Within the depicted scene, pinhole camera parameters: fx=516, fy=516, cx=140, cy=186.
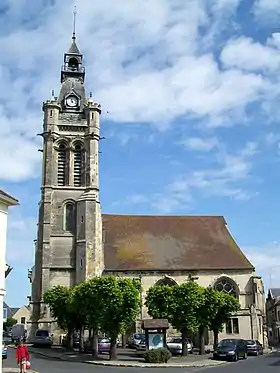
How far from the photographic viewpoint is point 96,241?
51.0 m

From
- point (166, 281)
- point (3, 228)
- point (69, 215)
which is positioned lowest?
point (166, 281)

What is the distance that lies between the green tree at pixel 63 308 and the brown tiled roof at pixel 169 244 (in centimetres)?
861

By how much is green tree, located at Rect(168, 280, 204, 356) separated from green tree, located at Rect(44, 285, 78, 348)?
7.36 meters

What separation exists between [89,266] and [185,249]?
10.7m

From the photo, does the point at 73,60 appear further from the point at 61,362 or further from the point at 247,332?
the point at 61,362

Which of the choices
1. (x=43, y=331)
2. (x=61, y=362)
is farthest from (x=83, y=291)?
(x=43, y=331)

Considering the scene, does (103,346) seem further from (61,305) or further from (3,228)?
(3,228)

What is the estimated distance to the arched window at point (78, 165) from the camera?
54.1 meters

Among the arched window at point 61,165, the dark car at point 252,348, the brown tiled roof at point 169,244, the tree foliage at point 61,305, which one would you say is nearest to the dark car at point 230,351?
the dark car at point 252,348

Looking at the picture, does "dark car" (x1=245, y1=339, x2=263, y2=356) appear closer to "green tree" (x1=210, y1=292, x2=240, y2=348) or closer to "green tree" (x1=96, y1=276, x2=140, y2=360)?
"green tree" (x1=210, y1=292, x2=240, y2=348)

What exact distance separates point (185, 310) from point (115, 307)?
6.42 meters

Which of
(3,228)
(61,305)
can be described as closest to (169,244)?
(61,305)

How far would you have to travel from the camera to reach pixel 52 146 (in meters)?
54.4

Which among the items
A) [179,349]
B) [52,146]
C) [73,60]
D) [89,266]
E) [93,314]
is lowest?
[179,349]
